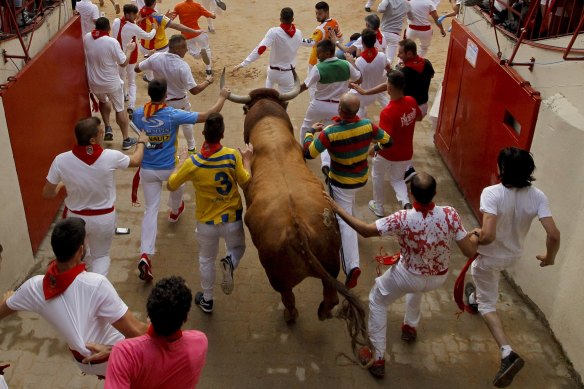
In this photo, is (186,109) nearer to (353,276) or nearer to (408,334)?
(353,276)

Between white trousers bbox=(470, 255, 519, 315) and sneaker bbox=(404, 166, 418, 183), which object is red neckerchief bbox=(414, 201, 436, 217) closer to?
white trousers bbox=(470, 255, 519, 315)

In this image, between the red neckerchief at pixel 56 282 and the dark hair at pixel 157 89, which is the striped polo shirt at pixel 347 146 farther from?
the red neckerchief at pixel 56 282

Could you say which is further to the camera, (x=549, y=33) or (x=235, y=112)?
(x=235, y=112)

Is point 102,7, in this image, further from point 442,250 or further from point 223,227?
point 442,250

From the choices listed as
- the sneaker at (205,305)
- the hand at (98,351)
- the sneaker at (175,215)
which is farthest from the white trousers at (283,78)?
the hand at (98,351)

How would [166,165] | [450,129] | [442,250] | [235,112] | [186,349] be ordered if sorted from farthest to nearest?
1. [235,112]
2. [450,129]
3. [166,165]
4. [442,250]
5. [186,349]

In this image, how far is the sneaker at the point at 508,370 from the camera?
16.8ft

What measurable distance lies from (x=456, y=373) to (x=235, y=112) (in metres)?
6.73

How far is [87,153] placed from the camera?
18.0 feet

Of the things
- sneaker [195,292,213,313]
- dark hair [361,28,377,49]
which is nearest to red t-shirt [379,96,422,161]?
dark hair [361,28,377,49]

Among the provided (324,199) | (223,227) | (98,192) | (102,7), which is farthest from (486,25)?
(102,7)

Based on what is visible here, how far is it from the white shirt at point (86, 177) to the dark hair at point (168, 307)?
8.42 feet

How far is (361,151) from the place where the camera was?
20.7ft

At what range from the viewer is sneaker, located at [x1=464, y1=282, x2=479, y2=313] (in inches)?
250
